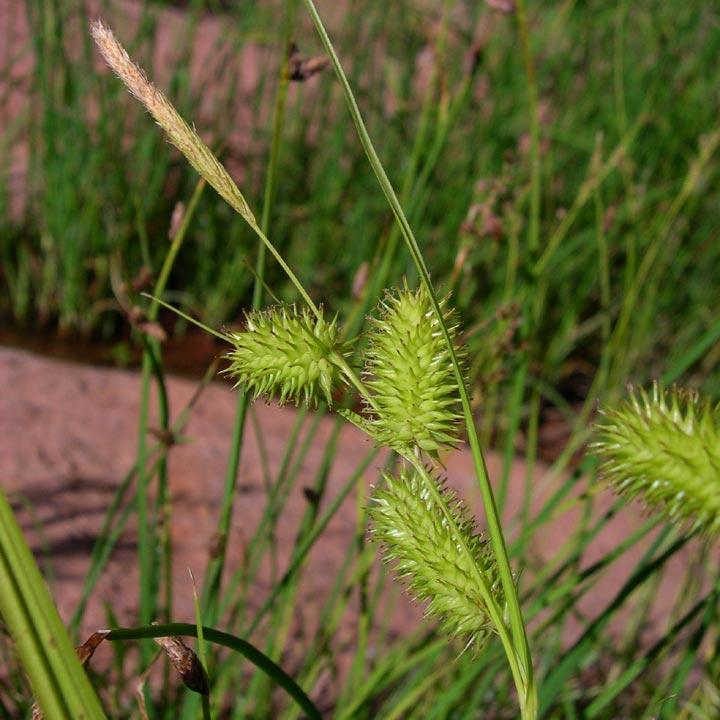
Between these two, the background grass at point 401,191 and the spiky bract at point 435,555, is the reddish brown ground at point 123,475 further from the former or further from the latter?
the spiky bract at point 435,555

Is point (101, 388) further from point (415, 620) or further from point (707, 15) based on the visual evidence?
point (707, 15)

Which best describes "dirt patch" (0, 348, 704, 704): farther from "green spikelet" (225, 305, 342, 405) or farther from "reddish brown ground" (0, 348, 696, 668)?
"green spikelet" (225, 305, 342, 405)

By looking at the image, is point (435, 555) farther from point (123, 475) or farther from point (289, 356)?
point (123, 475)

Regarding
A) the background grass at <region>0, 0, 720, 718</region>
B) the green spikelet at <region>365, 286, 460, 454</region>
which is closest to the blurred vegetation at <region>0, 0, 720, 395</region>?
the background grass at <region>0, 0, 720, 718</region>

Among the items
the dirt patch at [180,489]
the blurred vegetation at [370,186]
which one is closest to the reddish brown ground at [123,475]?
the dirt patch at [180,489]

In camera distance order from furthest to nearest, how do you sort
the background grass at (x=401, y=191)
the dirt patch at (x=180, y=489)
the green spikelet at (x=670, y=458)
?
the background grass at (x=401, y=191) < the dirt patch at (x=180, y=489) < the green spikelet at (x=670, y=458)
